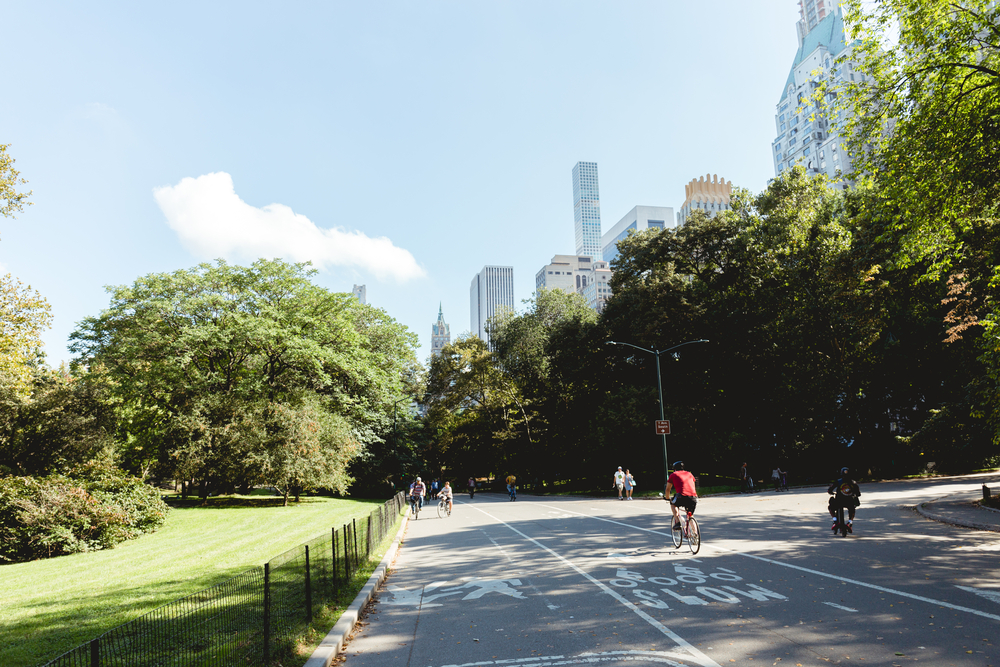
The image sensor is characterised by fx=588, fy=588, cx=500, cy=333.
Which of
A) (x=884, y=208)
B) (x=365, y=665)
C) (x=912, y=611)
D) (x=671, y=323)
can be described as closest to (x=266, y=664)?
(x=365, y=665)

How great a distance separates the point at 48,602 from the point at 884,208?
64.4ft

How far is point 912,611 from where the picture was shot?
676cm

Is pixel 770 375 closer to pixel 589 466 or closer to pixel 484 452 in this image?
pixel 589 466

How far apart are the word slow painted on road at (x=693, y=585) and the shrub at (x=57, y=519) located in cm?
1507

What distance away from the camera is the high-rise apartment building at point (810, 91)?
119 metres

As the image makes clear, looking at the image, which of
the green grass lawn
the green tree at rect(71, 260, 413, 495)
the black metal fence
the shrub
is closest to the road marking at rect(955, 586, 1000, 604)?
the black metal fence

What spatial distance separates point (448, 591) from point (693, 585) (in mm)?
3762

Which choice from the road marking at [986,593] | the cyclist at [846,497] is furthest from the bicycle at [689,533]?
the road marking at [986,593]

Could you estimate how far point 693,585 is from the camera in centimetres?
866

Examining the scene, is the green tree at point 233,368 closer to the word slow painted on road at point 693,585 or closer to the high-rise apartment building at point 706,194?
the word slow painted on road at point 693,585

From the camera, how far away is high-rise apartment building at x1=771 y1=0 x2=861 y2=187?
11938 cm

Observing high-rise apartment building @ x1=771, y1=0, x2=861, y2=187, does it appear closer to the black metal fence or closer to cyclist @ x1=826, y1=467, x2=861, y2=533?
cyclist @ x1=826, y1=467, x2=861, y2=533

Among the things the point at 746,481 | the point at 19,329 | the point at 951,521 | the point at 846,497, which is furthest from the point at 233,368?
the point at 951,521

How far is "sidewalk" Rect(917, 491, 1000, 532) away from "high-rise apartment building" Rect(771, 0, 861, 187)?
10648 centimetres
